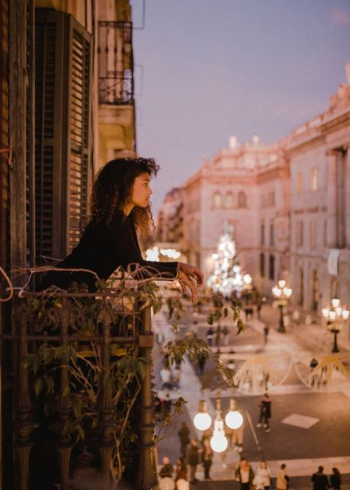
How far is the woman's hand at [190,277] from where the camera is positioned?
12.2 ft

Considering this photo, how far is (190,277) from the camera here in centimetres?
378

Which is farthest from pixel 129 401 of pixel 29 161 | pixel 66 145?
pixel 66 145

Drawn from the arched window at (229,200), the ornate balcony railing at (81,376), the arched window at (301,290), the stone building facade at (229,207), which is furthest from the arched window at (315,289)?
the ornate balcony railing at (81,376)

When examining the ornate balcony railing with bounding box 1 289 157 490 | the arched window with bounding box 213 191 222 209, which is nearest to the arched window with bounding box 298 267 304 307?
the arched window with bounding box 213 191 222 209

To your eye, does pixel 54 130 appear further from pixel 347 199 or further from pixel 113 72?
pixel 347 199

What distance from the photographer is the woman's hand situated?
12.2ft

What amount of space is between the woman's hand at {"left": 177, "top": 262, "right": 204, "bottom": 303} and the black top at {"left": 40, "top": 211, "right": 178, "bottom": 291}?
0.05m

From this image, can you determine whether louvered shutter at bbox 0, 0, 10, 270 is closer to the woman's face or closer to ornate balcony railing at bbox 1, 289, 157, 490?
ornate balcony railing at bbox 1, 289, 157, 490

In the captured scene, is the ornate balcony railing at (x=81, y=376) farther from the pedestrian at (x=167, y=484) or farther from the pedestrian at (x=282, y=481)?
the pedestrian at (x=282, y=481)

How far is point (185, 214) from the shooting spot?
83062 millimetres

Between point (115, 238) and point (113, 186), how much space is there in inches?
16.7

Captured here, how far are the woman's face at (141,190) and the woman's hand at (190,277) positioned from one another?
0.57 m

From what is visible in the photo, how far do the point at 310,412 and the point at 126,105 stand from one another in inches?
522

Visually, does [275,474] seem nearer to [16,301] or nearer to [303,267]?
[16,301]
